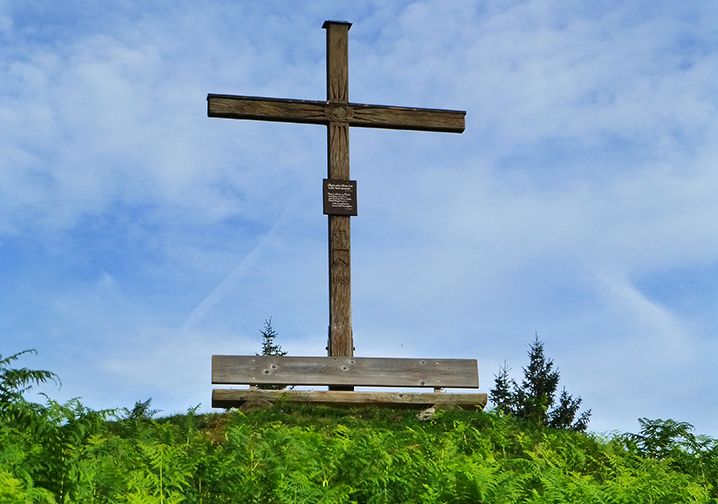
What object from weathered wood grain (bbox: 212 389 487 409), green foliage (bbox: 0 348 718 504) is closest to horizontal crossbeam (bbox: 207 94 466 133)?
weathered wood grain (bbox: 212 389 487 409)

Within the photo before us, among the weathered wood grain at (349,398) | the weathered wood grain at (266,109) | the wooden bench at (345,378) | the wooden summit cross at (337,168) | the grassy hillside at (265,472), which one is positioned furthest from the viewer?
the weathered wood grain at (266,109)

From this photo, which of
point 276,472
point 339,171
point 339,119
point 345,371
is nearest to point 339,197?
point 339,171

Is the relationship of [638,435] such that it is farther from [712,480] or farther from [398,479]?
[398,479]

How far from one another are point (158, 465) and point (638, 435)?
24.8 feet

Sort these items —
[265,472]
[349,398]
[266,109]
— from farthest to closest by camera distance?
[266,109] → [349,398] → [265,472]

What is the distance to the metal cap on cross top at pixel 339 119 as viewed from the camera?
16.4 meters

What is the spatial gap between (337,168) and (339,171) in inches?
2.7

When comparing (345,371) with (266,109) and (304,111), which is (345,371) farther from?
(266,109)

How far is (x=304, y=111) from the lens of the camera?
17156 mm

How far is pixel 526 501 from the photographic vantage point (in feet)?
21.7

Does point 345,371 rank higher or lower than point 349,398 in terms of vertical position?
higher

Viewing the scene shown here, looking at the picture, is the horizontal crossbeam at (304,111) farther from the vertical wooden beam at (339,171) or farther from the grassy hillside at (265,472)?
the grassy hillside at (265,472)

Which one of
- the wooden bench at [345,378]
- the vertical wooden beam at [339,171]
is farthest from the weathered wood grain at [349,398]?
the vertical wooden beam at [339,171]

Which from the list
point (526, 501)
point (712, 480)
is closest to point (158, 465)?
point (526, 501)
